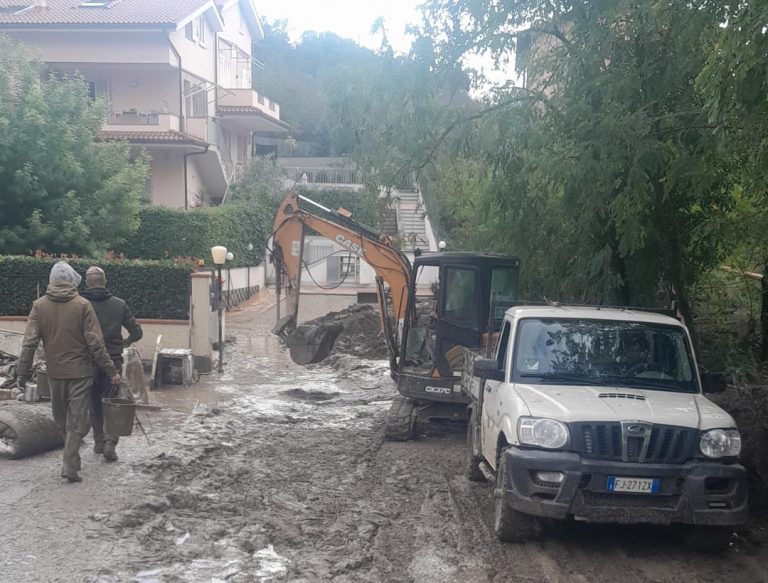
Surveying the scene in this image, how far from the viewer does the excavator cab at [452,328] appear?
11.8m

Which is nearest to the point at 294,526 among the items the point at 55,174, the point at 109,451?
the point at 109,451

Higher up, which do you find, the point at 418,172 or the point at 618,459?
the point at 418,172

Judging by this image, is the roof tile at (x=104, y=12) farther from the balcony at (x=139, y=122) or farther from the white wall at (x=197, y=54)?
the balcony at (x=139, y=122)

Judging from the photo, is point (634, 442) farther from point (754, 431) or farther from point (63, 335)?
point (63, 335)

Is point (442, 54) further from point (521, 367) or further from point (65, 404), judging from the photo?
point (65, 404)

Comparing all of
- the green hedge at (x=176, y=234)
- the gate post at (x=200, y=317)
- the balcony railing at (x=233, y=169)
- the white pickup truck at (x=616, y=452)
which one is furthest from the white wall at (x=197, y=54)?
the white pickup truck at (x=616, y=452)

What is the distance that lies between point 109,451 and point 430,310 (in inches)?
251

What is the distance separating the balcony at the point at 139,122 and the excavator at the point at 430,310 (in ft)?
59.8

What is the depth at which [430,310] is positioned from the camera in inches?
552

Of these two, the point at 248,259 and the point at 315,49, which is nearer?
the point at 248,259

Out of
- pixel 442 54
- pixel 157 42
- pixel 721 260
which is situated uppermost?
pixel 157 42

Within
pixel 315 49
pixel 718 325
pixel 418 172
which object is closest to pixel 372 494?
pixel 418 172

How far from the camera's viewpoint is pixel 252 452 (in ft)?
34.9

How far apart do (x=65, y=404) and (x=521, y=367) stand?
431 centimetres
